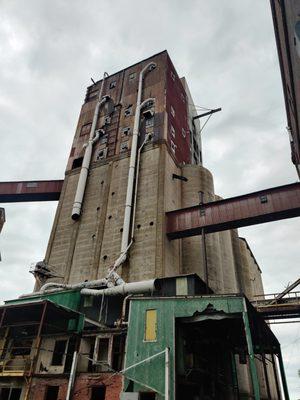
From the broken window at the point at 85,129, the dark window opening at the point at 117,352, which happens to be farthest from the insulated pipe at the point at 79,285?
the broken window at the point at 85,129

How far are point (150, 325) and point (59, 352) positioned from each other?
7871 millimetres

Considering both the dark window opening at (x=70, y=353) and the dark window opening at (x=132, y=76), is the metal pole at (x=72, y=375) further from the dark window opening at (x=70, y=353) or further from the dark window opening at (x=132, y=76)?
the dark window opening at (x=132, y=76)

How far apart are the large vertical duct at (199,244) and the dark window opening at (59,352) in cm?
1544

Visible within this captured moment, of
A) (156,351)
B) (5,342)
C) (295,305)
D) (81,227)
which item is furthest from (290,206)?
(5,342)

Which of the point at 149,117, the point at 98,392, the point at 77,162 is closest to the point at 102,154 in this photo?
the point at 77,162

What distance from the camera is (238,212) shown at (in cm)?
3116

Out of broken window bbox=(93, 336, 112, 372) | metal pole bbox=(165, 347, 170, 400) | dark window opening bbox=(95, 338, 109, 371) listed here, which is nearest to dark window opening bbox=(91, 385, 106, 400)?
broken window bbox=(93, 336, 112, 372)

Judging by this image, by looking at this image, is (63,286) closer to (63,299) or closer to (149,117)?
(63,299)

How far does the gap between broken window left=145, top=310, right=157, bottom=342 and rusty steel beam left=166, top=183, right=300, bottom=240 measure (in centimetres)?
1433

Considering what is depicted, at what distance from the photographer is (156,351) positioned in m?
17.8

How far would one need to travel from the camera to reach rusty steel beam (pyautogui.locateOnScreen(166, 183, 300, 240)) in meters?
29.3

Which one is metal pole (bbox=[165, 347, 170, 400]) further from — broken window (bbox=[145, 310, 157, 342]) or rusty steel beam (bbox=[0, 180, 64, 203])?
rusty steel beam (bbox=[0, 180, 64, 203])

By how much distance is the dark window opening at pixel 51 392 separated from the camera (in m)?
20.0

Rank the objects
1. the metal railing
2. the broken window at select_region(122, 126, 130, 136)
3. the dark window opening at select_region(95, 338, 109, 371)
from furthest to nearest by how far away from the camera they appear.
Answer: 1. the broken window at select_region(122, 126, 130, 136)
2. the dark window opening at select_region(95, 338, 109, 371)
3. the metal railing
